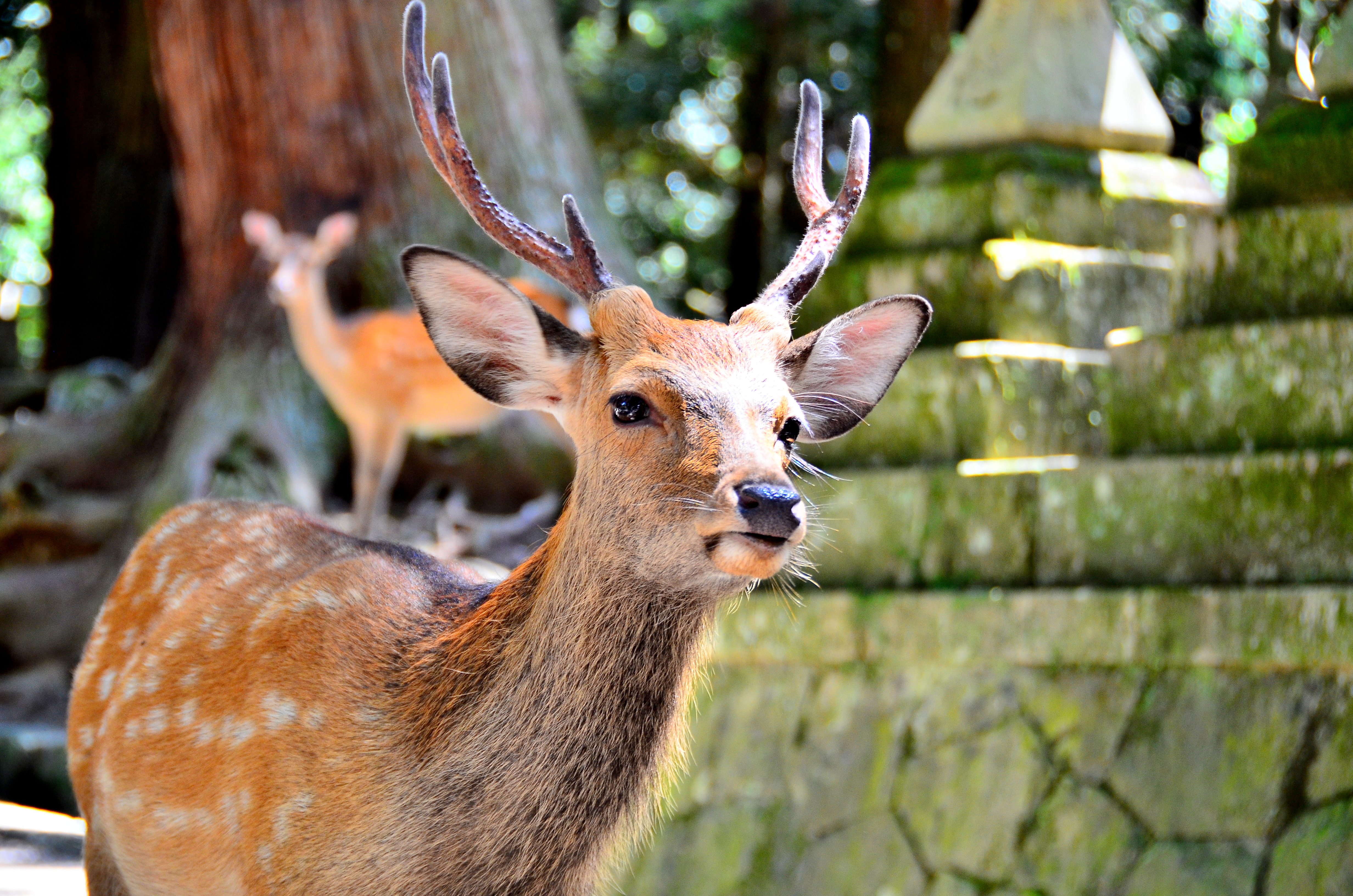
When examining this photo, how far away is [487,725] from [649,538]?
0.51 meters

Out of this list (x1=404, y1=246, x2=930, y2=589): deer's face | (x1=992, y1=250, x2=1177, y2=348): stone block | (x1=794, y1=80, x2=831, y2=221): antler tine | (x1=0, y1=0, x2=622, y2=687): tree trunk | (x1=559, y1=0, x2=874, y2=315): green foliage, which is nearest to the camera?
(x1=404, y1=246, x2=930, y2=589): deer's face

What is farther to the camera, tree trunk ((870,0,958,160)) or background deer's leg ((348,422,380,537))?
tree trunk ((870,0,958,160))

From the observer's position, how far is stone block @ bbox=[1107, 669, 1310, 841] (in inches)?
172

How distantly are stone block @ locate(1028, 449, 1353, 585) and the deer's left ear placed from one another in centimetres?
182

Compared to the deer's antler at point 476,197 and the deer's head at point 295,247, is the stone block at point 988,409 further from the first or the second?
the deer's head at point 295,247

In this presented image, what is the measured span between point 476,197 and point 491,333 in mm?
294

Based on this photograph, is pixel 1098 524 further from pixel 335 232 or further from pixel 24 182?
pixel 24 182

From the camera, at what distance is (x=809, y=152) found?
3.39 metres

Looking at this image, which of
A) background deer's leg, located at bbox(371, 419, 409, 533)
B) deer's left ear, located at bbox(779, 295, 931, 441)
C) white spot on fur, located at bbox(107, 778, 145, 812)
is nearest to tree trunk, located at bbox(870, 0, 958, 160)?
background deer's leg, located at bbox(371, 419, 409, 533)

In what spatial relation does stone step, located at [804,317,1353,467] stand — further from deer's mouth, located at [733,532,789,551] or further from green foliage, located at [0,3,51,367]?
green foliage, located at [0,3,51,367]

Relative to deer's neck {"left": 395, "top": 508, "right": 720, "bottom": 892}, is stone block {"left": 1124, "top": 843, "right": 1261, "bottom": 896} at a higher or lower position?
lower

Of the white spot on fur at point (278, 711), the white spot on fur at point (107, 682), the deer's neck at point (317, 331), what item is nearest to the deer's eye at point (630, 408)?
the white spot on fur at point (278, 711)

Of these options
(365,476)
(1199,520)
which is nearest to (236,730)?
(1199,520)

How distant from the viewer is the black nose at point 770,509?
2471 millimetres
